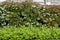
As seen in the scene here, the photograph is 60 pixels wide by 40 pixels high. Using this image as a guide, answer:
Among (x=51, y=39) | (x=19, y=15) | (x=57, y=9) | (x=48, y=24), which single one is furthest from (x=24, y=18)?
(x=51, y=39)

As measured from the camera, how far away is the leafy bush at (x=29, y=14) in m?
7.94

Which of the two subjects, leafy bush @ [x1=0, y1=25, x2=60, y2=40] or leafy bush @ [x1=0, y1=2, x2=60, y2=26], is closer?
leafy bush @ [x1=0, y1=25, x2=60, y2=40]

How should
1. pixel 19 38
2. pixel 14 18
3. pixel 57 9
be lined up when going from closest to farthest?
pixel 19 38, pixel 14 18, pixel 57 9

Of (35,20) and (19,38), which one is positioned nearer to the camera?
(19,38)

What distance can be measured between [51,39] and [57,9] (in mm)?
2864

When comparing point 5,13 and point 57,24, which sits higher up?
point 5,13

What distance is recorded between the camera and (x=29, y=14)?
8.20 meters

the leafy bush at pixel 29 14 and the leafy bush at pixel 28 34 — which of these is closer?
the leafy bush at pixel 28 34

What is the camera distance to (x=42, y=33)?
6.21m

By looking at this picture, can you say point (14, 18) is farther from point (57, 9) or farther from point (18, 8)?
point (57, 9)

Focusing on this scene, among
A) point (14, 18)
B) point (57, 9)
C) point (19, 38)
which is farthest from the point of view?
point (57, 9)

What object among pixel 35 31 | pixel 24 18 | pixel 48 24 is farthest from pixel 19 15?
pixel 35 31

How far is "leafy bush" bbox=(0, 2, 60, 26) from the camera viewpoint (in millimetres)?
7935

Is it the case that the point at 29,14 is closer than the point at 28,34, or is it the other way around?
the point at 28,34
